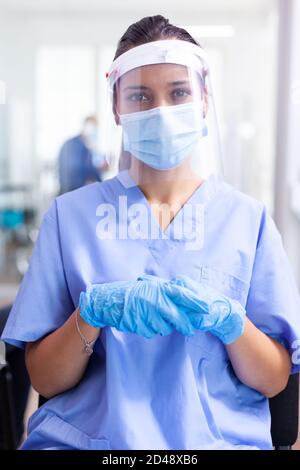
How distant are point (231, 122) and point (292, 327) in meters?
0.99

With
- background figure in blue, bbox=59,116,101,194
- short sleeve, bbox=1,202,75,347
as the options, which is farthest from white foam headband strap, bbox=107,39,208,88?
background figure in blue, bbox=59,116,101,194

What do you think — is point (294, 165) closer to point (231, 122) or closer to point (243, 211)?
point (231, 122)

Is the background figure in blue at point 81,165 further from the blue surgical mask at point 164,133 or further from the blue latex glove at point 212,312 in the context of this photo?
the blue latex glove at point 212,312

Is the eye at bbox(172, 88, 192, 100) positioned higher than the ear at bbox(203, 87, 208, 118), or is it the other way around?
A: the eye at bbox(172, 88, 192, 100)

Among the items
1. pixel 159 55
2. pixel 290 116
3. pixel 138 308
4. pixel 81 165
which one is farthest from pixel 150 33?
pixel 81 165

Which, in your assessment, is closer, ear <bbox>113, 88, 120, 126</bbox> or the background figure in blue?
ear <bbox>113, 88, 120, 126</bbox>

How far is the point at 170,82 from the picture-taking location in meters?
0.79

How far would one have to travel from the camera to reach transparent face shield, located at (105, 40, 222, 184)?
0.78m

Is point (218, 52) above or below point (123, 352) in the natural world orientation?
above

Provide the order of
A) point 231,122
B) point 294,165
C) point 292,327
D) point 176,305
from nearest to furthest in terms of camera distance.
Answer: point 176,305, point 292,327, point 294,165, point 231,122

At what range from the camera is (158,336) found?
31.7 inches

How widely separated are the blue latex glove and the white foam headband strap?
322 mm

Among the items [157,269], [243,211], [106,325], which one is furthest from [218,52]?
[106,325]
